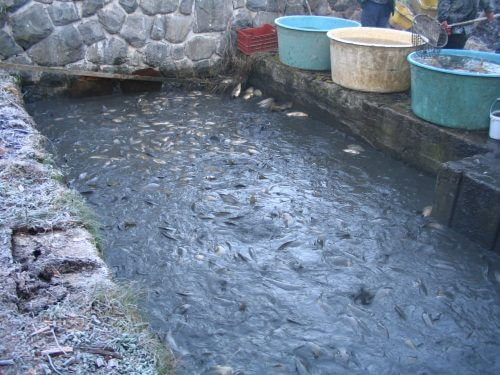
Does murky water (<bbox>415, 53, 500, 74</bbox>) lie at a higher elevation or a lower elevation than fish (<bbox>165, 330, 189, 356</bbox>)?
higher

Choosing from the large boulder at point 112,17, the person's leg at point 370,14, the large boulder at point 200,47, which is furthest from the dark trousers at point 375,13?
the large boulder at point 112,17

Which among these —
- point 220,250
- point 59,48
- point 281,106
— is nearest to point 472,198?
point 220,250

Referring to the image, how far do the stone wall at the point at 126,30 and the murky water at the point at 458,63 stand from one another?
3.03m

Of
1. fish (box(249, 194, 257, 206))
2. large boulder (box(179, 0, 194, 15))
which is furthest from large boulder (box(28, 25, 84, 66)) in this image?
fish (box(249, 194, 257, 206))

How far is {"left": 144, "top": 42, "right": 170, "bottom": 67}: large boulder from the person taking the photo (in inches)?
272

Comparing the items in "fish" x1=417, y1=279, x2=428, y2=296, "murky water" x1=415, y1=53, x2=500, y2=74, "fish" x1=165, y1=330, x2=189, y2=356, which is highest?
"murky water" x1=415, y1=53, x2=500, y2=74

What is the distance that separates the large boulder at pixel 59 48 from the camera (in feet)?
20.7

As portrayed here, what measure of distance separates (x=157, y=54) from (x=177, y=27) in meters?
0.44

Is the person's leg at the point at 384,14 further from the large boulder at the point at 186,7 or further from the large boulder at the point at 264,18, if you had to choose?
the large boulder at the point at 186,7

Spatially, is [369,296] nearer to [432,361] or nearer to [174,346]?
[432,361]

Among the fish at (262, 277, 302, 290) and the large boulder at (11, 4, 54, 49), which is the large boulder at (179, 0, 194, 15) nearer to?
the large boulder at (11, 4, 54, 49)

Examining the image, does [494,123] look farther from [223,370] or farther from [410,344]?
[223,370]

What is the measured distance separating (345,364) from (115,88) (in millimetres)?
5165

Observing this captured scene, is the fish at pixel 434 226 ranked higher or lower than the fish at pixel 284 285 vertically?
lower
